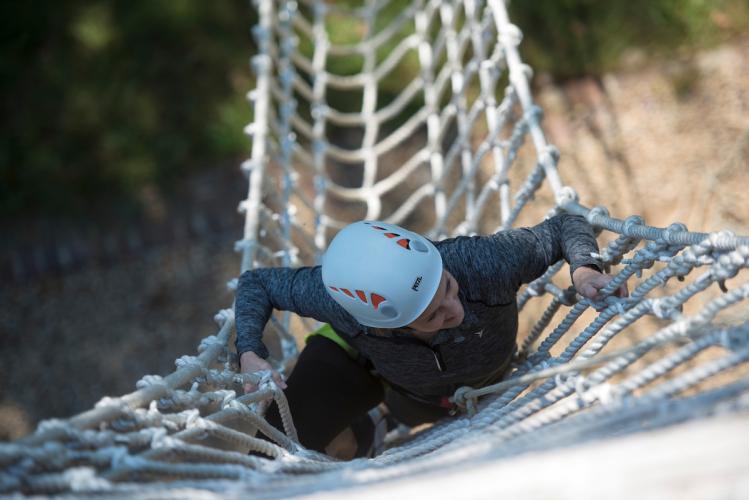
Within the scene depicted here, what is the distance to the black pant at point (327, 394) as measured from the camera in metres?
1.25

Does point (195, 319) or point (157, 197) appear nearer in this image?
point (195, 319)

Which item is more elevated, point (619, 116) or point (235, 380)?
point (619, 116)

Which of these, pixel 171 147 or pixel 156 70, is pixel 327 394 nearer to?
pixel 171 147

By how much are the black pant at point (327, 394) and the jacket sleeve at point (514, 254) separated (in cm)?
29

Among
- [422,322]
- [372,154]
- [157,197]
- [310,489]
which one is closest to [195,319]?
[157,197]

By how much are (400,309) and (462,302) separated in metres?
0.11

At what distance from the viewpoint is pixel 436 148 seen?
178cm

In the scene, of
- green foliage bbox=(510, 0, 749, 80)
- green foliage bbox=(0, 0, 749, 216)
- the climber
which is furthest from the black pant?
green foliage bbox=(510, 0, 749, 80)

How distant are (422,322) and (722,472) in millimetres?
559

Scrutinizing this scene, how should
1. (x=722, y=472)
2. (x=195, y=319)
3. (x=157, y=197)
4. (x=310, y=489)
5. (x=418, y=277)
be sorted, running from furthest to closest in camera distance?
(x=157, y=197) → (x=195, y=319) → (x=418, y=277) → (x=310, y=489) → (x=722, y=472)

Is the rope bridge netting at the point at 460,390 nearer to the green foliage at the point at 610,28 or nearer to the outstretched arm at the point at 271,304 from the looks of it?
the outstretched arm at the point at 271,304

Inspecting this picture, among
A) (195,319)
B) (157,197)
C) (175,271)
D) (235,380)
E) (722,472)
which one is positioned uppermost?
(157,197)

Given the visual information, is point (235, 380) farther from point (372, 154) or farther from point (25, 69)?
point (25, 69)

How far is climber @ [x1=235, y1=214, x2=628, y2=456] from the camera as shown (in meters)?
1.01
